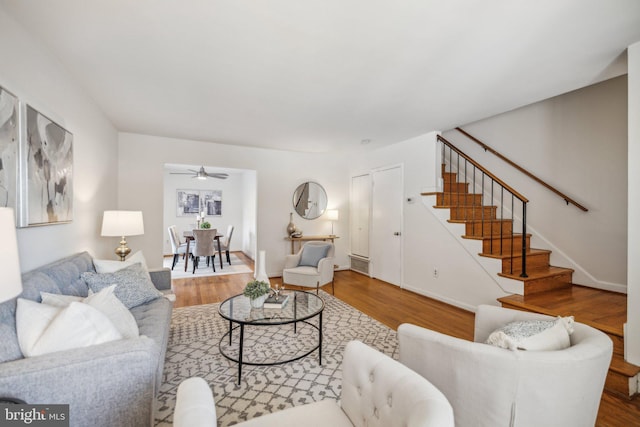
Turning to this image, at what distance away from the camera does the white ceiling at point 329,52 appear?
5.58 ft

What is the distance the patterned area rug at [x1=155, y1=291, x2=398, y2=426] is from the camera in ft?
6.17

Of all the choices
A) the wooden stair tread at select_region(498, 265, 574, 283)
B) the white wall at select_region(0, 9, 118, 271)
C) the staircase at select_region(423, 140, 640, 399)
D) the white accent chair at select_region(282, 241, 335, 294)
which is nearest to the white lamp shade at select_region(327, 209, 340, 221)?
the white accent chair at select_region(282, 241, 335, 294)

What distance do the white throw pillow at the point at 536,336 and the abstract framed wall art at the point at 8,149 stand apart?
2.64m

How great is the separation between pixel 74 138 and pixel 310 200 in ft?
12.3

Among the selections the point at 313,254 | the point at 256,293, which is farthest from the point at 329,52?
the point at 313,254

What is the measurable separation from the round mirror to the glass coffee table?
114 inches

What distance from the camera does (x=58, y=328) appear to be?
124cm

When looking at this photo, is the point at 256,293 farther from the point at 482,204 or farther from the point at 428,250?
the point at 482,204

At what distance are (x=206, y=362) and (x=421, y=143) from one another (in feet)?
13.1

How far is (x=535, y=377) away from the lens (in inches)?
44.2

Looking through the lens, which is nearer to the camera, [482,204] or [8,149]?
[8,149]

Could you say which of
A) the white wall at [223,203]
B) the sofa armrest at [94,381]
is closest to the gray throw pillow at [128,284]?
the sofa armrest at [94,381]

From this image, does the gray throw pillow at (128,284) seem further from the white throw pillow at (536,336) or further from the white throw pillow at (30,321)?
the white throw pillow at (536,336)

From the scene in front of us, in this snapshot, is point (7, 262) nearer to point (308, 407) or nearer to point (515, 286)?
point (308, 407)
